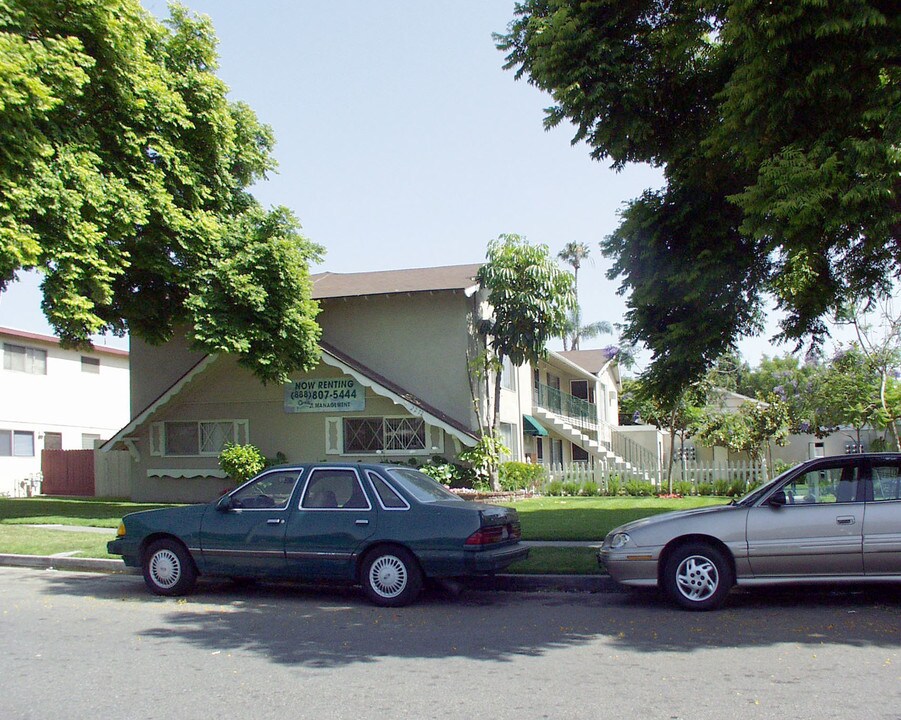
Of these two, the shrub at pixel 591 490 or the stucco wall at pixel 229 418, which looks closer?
the stucco wall at pixel 229 418

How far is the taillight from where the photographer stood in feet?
→ 29.5

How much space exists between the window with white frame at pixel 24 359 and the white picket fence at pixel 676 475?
19141 mm

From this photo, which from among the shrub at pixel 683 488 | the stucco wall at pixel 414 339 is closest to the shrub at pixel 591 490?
the shrub at pixel 683 488

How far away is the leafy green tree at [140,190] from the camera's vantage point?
15.2m

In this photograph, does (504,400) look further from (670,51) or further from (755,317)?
(670,51)

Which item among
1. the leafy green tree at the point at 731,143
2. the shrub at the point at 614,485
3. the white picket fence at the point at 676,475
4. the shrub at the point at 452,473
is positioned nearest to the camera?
the leafy green tree at the point at 731,143

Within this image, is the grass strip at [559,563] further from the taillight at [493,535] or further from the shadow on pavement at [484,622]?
the taillight at [493,535]

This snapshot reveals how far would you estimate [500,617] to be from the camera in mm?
8633

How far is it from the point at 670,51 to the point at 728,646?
7050mm

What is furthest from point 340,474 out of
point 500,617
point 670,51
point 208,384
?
point 208,384

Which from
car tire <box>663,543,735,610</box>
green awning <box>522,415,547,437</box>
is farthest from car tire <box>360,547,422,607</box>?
green awning <box>522,415,547,437</box>

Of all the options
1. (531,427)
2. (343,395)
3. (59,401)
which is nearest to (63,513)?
(343,395)

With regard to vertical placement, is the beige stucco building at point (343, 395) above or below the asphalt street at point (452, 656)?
above

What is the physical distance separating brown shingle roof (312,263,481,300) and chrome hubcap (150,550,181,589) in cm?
1386
